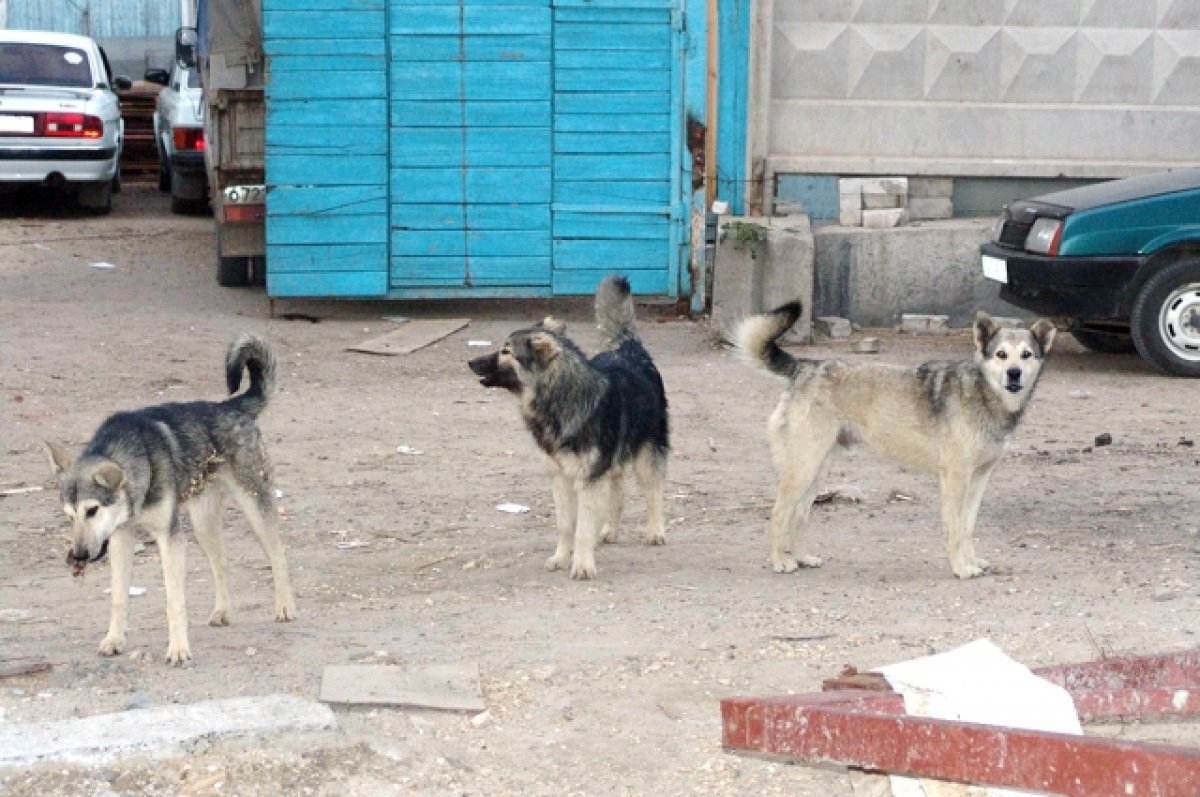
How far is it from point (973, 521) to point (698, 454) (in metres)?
2.61

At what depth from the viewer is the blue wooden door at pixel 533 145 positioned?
41.8ft

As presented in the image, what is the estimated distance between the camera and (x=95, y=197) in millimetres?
18734

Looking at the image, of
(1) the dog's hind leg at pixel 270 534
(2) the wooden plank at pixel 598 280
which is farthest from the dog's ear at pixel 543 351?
(2) the wooden plank at pixel 598 280

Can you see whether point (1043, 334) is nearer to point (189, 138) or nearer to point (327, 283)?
point (327, 283)

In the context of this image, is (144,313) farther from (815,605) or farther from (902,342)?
(815,605)

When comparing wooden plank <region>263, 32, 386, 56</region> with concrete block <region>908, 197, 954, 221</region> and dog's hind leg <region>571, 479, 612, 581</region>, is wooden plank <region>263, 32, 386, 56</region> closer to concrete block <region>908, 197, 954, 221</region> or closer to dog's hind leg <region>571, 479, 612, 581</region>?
concrete block <region>908, 197, 954, 221</region>

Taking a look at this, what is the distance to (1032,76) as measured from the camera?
527 inches

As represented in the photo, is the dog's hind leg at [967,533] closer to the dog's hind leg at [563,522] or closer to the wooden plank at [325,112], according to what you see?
the dog's hind leg at [563,522]

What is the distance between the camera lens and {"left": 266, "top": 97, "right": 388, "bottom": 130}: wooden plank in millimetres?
12578

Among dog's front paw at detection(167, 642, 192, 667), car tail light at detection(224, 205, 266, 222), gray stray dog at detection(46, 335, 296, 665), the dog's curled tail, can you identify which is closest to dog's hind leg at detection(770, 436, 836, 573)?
the dog's curled tail

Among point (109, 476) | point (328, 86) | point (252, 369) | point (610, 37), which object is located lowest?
point (109, 476)

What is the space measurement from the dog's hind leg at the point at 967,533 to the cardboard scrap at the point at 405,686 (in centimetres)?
233

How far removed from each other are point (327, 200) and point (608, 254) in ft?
7.27

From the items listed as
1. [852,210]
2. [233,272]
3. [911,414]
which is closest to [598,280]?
→ [852,210]
